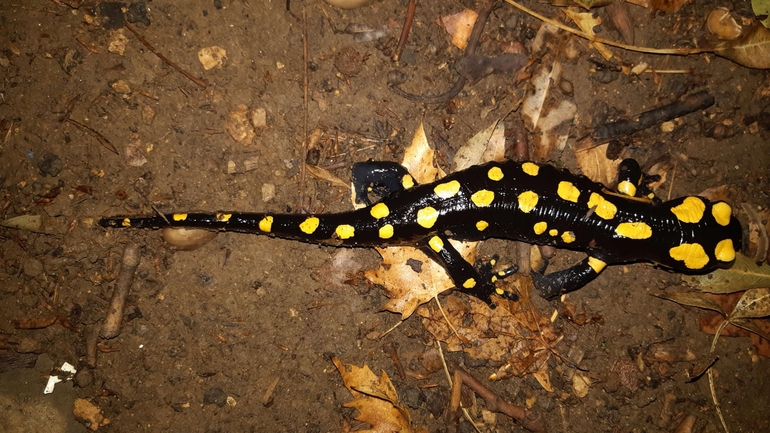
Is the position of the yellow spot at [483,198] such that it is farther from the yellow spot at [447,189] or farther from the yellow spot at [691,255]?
the yellow spot at [691,255]

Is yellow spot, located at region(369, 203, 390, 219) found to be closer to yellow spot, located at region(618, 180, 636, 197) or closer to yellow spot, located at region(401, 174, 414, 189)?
yellow spot, located at region(401, 174, 414, 189)

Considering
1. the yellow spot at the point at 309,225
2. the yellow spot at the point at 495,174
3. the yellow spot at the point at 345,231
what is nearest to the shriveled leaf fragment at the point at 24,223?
the yellow spot at the point at 309,225

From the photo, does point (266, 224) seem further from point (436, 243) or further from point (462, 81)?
point (462, 81)

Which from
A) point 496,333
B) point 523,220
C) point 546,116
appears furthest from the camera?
point 546,116

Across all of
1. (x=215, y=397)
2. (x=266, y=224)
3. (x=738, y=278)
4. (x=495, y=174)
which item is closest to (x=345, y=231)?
(x=266, y=224)

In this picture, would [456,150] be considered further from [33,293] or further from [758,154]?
[33,293]

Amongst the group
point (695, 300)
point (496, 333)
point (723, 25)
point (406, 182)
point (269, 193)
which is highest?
point (723, 25)
